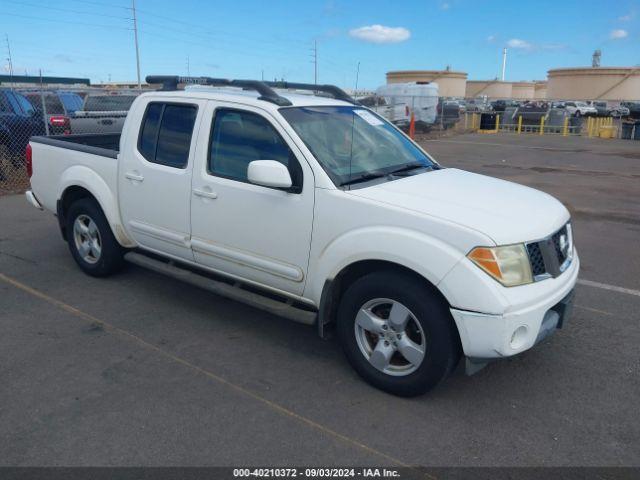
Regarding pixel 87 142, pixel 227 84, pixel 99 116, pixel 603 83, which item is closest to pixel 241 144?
pixel 227 84

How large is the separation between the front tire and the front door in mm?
489

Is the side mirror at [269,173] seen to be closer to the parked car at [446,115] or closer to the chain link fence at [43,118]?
the chain link fence at [43,118]

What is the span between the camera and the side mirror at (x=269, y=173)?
3.62 metres

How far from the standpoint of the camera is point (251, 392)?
142 inches

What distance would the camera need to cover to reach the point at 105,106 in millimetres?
13719

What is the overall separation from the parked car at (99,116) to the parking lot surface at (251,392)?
7834 millimetres

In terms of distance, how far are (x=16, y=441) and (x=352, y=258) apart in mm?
2140

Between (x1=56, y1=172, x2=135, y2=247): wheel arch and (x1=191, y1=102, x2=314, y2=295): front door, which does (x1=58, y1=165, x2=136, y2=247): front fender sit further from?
(x1=191, y1=102, x2=314, y2=295): front door

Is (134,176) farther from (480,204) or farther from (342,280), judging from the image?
(480,204)

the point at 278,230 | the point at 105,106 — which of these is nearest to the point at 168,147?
the point at 278,230

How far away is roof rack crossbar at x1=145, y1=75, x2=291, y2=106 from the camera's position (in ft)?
13.7

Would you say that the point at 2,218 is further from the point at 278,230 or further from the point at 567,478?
the point at 567,478

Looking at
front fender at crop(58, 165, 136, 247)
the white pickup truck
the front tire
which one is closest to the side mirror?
the white pickup truck

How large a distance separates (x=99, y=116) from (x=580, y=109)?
4705 centimetres
